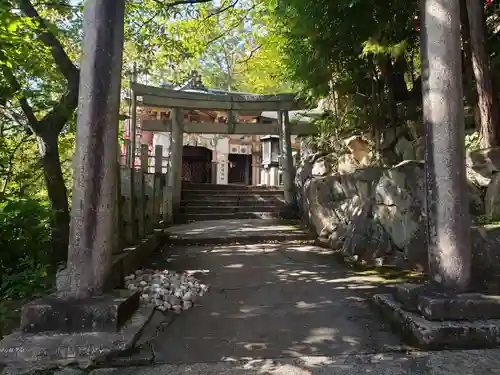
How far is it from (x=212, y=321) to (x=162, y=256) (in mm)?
3311

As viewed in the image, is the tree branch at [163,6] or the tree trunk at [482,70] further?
the tree branch at [163,6]

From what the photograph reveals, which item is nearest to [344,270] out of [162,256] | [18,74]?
[162,256]

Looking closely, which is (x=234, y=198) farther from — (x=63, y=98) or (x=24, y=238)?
(x=24, y=238)

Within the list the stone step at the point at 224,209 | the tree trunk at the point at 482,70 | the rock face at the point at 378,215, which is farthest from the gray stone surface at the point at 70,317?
the stone step at the point at 224,209

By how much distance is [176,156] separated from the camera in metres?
12.3

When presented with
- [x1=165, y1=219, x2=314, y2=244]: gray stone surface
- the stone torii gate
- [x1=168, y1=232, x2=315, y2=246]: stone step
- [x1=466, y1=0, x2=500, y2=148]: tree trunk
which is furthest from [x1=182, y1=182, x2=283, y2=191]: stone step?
[x1=466, y1=0, x2=500, y2=148]: tree trunk

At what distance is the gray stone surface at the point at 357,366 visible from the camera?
8.43 feet

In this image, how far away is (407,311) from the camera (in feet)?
10.7

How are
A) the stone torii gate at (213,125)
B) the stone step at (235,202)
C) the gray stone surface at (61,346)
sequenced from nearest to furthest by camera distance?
the gray stone surface at (61,346), the stone torii gate at (213,125), the stone step at (235,202)

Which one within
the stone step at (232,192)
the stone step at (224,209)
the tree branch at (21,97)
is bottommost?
the stone step at (224,209)

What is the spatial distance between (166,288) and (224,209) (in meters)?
8.54

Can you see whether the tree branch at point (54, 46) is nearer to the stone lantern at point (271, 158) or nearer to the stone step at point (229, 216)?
the stone step at point (229, 216)

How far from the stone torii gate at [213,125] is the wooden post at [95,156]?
25.4 ft

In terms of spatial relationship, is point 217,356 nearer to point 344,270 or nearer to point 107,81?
point 107,81
